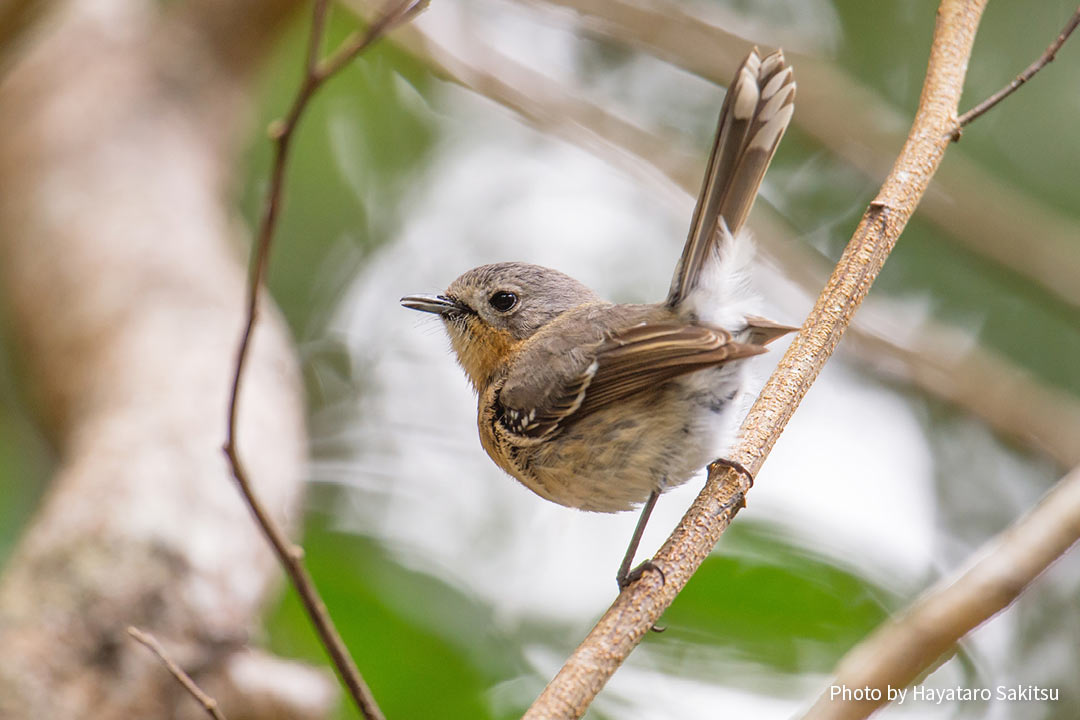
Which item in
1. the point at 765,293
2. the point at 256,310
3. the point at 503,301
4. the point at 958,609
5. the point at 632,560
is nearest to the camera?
the point at 256,310

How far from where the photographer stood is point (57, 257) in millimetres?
4441

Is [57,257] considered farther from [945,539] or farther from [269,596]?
[945,539]

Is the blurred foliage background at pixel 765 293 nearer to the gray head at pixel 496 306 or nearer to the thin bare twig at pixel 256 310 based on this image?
the gray head at pixel 496 306

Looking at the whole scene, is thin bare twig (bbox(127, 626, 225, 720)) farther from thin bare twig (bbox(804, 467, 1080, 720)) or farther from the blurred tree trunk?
thin bare twig (bbox(804, 467, 1080, 720))

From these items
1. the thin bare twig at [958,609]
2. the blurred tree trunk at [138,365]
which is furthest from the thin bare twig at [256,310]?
the blurred tree trunk at [138,365]

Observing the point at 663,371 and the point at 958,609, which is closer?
the point at 958,609

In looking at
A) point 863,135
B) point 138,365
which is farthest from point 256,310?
point 863,135

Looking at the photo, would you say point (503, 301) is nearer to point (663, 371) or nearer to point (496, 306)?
point (496, 306)

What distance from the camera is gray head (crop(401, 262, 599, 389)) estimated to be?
3.64 m

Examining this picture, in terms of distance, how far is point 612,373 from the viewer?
3000 mm

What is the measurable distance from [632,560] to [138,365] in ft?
6.91

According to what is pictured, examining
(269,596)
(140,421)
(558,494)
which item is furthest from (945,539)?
(140,421)

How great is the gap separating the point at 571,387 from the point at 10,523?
256 cm

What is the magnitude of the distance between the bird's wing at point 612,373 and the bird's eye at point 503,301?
1.25 ft
